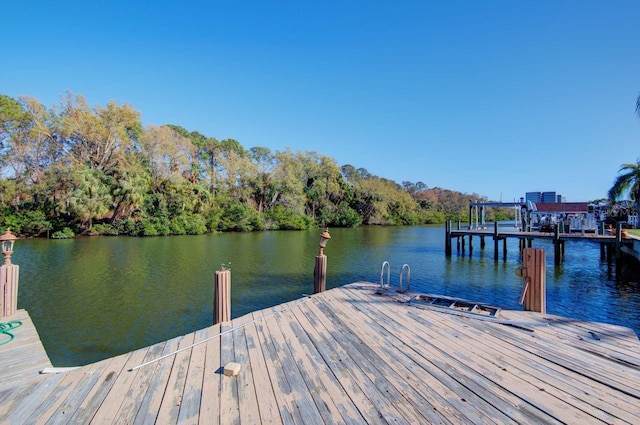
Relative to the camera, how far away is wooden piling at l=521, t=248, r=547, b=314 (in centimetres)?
530

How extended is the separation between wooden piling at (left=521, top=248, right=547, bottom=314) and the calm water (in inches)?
180

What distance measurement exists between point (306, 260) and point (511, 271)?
10.3 meters

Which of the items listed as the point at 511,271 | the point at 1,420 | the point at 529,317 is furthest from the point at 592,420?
the point at 511,271

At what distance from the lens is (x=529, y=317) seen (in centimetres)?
510

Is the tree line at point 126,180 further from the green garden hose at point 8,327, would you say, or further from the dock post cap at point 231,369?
the dock post cap at point 231,369

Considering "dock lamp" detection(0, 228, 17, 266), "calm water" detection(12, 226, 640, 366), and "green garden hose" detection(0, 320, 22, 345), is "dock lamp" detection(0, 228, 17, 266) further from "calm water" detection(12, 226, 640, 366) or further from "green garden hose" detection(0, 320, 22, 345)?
"calm water" detection(12, 226, 640, 366)

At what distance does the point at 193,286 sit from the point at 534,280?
34.2ft

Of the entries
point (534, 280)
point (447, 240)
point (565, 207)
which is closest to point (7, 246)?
point (534, 280)

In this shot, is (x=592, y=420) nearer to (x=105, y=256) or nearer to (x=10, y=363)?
(x=10, y=363)

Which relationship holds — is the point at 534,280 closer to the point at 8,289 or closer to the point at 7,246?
the point at 8,289

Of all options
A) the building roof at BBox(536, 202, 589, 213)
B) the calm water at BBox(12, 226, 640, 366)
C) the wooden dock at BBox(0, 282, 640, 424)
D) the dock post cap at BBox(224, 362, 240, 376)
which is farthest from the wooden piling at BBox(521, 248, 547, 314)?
the building roof at BBox(536, 202, 589, 213)

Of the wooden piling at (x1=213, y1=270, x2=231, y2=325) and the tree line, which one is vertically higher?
the tree line

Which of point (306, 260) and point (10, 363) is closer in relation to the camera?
point (10, 363)

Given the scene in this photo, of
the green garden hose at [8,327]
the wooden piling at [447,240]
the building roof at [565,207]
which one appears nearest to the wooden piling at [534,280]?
the green garden hose at [8,327]
